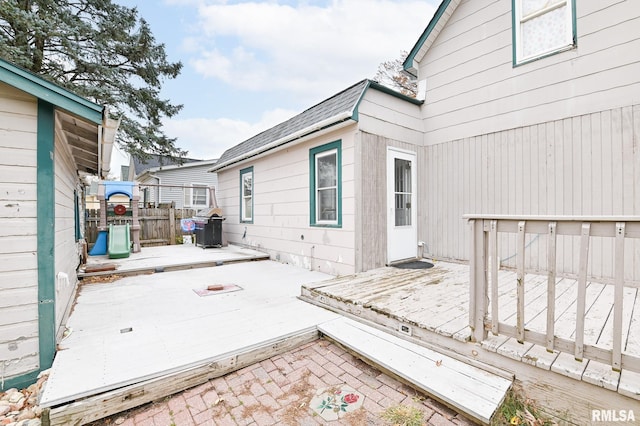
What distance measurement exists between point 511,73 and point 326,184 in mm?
3352

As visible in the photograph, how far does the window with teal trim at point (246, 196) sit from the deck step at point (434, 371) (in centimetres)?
561

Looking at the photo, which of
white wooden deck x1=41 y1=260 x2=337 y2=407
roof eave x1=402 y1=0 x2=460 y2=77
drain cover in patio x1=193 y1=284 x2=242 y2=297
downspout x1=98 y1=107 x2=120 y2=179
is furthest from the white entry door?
downspout x1=98 y1=107 x2=120 y2=179

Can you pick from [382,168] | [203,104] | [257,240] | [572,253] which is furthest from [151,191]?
[572,253]

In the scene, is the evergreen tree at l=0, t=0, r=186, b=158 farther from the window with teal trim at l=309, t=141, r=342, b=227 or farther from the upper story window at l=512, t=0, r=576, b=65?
the upper story window at l=512, t=0, r=576, b=65

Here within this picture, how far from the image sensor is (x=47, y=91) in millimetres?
2146

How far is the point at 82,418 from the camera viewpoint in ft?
5.54

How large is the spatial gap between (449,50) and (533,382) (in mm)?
5282

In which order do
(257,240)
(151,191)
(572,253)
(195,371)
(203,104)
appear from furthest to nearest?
(151,191) < (203,104) < (257,240) < (572,253) < (195,371)

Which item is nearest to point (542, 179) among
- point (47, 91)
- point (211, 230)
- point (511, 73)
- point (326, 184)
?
point (511, 73)

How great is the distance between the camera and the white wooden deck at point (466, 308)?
176 centimetres

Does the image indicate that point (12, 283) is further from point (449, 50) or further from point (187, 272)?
point (449, 50)

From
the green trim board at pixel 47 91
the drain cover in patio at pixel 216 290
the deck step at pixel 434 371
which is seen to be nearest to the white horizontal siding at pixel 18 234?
the green trim board at pixel 47 91

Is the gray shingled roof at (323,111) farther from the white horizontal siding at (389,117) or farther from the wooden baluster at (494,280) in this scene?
the wooden baluster at (494,280)

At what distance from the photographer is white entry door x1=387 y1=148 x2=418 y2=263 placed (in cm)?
483
